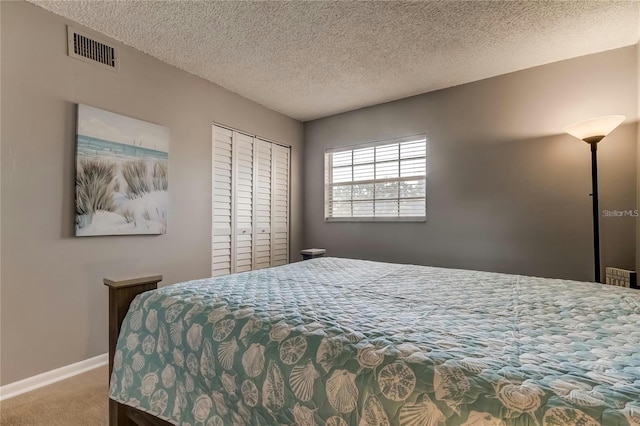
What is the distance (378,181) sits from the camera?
3.78 meters

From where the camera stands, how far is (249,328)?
3.51 feet

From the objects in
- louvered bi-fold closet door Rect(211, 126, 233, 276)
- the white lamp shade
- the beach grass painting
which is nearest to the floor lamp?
the white lamp shade

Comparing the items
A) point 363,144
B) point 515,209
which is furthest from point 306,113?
point 515,209

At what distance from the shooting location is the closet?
329 cm

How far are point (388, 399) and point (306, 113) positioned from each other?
12.4ft

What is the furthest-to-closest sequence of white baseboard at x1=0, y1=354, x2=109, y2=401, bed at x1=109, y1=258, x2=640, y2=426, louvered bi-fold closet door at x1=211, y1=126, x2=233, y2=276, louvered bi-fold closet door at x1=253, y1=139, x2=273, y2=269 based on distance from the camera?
louvered bi-fold closet door at x1=253, y1=139, x2=273, y2=269
louvered bi-fold closet door at x1=211, y1=126, x2=233, y2=276
white baseboard at x1=0, y1=354, x2=109, y2=401
bed at x1=109, y1=258, x2=640, y2=426

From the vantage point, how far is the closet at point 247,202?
3.29m

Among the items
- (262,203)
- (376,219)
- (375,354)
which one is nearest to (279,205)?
(262,203)

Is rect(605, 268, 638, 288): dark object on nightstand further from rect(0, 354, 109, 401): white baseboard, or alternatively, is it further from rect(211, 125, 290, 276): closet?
rect(0, 354, 109, 401): white baseboard

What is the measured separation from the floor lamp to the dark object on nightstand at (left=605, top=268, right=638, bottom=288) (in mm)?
95

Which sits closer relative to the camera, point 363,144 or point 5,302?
point 5,302

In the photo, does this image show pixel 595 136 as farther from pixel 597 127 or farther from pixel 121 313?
pixel 121 313

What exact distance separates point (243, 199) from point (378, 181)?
166 cm

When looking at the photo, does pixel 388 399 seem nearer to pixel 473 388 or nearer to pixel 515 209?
pixel 473 388
